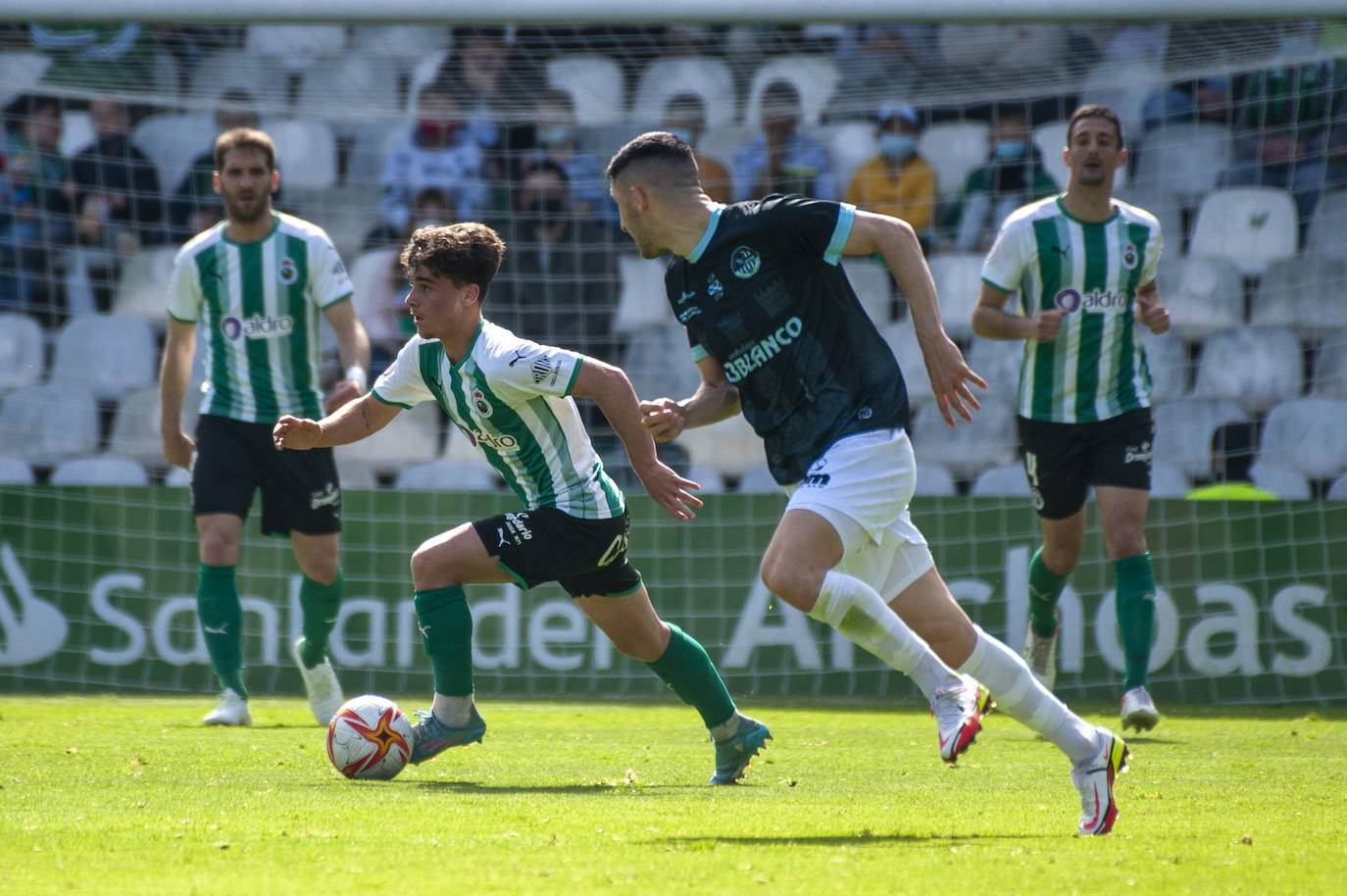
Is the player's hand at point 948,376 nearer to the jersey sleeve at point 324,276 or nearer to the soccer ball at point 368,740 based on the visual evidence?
the soccer ball at point 368,740

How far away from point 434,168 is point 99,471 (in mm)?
3093

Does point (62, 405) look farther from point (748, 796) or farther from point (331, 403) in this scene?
point (748, 796)

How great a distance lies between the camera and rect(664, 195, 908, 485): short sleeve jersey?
418 cm

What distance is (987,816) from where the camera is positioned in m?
3.91

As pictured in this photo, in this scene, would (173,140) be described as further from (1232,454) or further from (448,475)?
(1232,454)

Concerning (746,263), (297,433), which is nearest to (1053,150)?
(746,263)

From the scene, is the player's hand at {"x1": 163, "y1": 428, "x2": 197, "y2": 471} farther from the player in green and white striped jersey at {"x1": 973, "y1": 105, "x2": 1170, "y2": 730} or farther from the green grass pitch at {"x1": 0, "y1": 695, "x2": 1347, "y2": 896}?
the player in green and white striped jersey at {"x1": 973, "y1": 105, "x2": 1170, "y2": 730}

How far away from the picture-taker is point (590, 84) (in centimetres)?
1091

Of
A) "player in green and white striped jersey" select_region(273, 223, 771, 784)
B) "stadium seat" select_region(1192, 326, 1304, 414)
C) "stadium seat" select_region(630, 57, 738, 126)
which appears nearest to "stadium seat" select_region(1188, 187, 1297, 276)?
"stadium seat" select_region(1192, 326, 1304, 414)

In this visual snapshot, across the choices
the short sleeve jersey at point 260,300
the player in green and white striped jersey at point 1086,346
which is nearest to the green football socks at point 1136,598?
the player in green and white striped jersey at point 1086,346

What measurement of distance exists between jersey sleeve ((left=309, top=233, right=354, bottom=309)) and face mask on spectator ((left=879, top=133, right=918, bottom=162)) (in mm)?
5024

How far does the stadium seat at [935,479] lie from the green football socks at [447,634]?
5208mm

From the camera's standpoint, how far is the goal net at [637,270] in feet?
27.7

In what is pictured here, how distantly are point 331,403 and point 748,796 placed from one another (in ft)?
9.54
